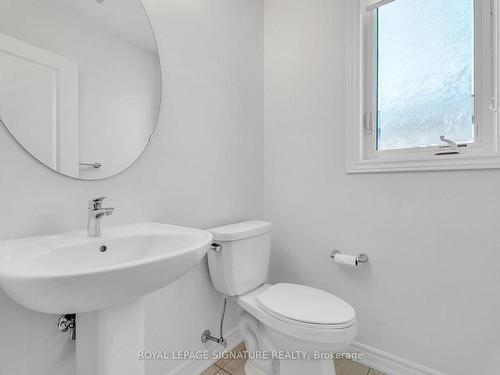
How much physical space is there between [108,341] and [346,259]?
1104 mm

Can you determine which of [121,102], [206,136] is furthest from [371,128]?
[121,102]

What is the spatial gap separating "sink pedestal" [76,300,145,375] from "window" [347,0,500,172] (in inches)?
48.9

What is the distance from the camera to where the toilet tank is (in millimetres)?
1222

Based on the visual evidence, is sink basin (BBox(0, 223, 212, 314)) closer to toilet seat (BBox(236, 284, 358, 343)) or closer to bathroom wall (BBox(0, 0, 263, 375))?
bathroom wall (BBox(0, 0, 263, 375))

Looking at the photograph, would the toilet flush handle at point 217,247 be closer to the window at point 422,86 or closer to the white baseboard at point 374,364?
the white baseboard at point 374,364

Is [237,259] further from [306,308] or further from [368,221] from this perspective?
[368,221]

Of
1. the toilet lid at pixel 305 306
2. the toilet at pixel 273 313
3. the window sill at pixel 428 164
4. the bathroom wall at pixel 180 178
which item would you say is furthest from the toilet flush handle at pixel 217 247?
the window sill at pixel 428 164

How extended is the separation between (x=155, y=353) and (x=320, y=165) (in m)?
1.28

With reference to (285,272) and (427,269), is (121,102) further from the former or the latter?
(427,269)

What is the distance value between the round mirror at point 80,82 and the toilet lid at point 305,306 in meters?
0.86

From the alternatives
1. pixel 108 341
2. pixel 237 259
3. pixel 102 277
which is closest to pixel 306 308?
pixel 237 259

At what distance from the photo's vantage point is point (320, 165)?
153 centimetres

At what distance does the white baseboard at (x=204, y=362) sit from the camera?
1.20 meters

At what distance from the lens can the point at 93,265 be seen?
78 centimetres
